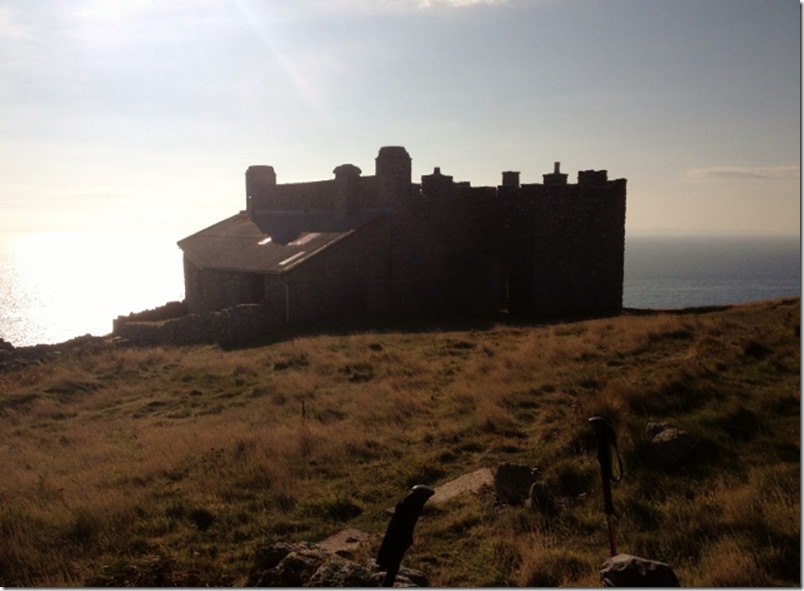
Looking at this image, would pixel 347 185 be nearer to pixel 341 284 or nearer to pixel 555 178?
pixel 341 284

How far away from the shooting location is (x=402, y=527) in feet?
16.3

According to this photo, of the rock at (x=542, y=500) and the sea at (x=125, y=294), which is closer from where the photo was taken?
the rock at (x=542, y=500)

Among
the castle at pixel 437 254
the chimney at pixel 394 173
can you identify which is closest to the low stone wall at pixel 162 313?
the castle at pixel 437 254

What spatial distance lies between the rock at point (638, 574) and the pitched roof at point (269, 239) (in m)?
20.3

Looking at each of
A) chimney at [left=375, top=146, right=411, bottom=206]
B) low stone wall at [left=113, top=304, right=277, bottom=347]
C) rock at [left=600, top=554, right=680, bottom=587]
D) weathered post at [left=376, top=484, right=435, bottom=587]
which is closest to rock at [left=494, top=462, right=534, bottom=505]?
→ rock at [left=600, top=554, right=680, bottom=587]

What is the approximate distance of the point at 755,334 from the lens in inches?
606

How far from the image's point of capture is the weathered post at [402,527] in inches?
190

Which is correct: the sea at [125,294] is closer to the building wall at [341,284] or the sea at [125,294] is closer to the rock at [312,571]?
the building wall at [341,284]

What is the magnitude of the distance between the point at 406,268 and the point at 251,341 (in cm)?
722

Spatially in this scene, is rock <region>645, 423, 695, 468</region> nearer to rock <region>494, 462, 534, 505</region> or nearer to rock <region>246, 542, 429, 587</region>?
rock <region>494, 462, 534, 505</region>

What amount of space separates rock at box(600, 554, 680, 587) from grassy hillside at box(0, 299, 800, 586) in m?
0.75

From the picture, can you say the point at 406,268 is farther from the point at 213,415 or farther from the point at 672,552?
the point at 672,552

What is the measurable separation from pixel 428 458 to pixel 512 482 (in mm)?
1812

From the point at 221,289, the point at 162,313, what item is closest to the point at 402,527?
the point at 221,289
